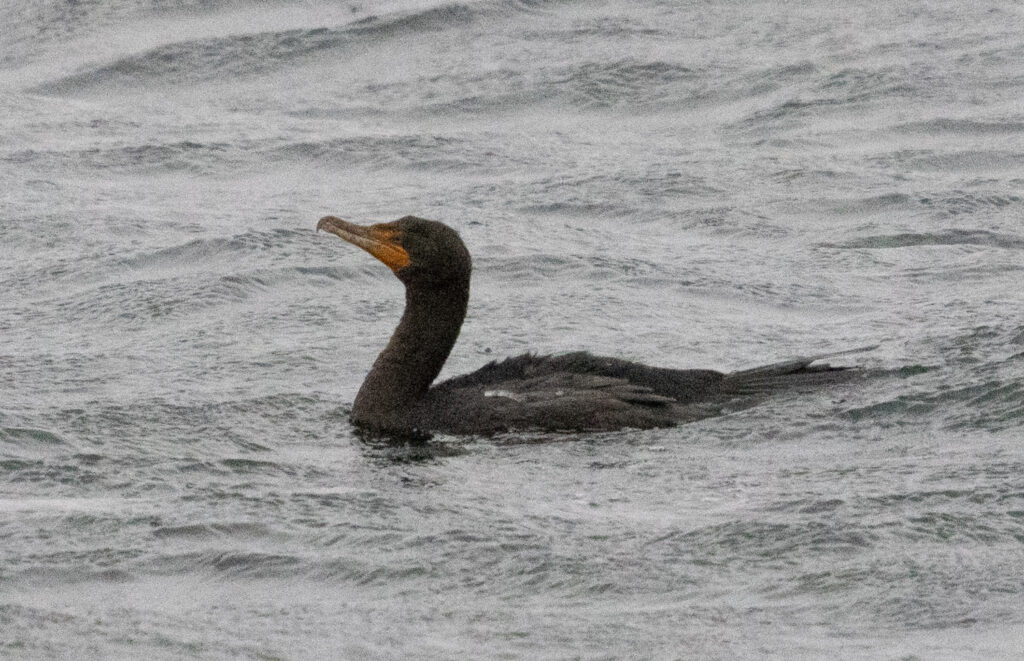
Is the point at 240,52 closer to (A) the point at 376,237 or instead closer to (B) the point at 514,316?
(B) the point at 514,316

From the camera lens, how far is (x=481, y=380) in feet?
34.1

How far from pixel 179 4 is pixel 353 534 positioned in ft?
50.4

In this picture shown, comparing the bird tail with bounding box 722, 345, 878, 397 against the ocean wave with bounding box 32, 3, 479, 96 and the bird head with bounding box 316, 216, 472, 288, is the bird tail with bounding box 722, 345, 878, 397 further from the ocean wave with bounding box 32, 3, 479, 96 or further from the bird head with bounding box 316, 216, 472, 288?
the ocean wave with bounding box 32, 3, 479, 96

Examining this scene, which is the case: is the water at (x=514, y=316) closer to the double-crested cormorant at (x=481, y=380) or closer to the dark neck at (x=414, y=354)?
the double-crested cormorant at (x=481, y=380)

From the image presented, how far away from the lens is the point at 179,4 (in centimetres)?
2288

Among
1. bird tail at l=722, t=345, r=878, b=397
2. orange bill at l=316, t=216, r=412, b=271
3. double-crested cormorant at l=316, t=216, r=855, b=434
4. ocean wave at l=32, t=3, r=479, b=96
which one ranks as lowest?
bird tail at l=722, t=345, r=878, b=397

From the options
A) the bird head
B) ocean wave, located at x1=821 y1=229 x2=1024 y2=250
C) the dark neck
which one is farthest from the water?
the bird head

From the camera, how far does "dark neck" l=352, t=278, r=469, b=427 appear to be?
10391mm

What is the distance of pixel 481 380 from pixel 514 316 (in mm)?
2527

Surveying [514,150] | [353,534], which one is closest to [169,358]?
[353,534]

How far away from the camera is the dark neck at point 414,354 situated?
409 inches

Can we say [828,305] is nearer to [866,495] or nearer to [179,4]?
[866,495]

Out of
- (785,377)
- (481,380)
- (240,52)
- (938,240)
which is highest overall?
(240,52)

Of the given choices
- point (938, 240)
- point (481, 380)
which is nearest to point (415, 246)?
point (481, 380)
